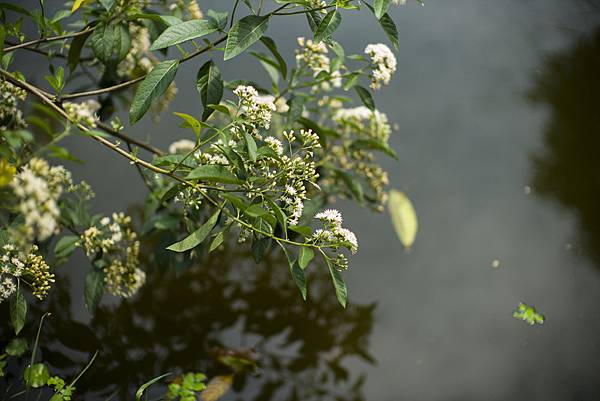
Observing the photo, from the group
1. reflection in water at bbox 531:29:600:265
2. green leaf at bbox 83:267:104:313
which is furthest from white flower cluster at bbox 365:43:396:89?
reflection in water at bbox 531:29:600:265

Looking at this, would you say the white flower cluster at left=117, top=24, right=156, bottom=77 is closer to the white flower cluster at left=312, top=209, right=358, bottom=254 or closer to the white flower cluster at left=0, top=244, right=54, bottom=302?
the white flower cluster at left=0, top=244, right=54, bottom=302

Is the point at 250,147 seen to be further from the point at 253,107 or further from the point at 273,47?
the point at 273,47

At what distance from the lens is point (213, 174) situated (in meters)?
0.77

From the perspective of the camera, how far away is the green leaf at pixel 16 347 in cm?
117

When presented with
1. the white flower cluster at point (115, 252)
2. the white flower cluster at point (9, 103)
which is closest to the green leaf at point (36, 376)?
the white flower cluster at point (115, 252)

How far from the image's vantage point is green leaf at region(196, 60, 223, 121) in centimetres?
94

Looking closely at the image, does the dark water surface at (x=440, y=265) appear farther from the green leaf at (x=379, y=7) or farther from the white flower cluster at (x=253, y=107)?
the green leaf at (x=379, y=7)

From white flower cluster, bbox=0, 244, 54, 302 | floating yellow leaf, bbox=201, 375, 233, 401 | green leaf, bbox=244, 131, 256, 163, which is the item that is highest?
green leaf, bbox=244, 131, 256, 163

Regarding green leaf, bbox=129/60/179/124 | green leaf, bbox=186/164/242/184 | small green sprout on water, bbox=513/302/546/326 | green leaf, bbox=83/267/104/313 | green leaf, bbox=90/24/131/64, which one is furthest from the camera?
small green sprout on water, bbox=513/302/546/326

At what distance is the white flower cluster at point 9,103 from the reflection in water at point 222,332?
0.40m

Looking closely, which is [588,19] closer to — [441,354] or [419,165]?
[419,165]

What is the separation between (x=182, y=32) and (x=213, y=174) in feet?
0.73

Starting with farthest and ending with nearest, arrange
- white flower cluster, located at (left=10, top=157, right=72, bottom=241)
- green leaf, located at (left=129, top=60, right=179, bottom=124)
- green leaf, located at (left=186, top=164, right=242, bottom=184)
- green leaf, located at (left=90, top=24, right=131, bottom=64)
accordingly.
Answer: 1. green leaf, located at (left=90, top=24, right=131, bottom=64)
2. green leaf, located at (left=129, top=60, right=179, bottom=124)
3. green leaf, located at (left=186, top=164, right=242, bottom=184)
4. white flower cluster, located at (left=10, top=157, right=72, bottom=241)

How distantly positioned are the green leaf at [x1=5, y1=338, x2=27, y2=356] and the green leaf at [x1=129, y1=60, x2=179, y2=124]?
58 cm
